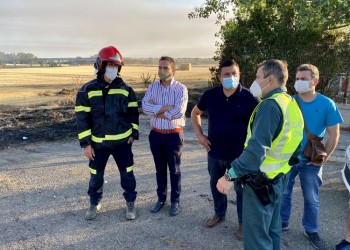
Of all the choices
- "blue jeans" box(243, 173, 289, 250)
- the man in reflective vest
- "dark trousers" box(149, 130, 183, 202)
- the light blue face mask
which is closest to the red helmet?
"dark trousers" box(149, 130, 183, 202)

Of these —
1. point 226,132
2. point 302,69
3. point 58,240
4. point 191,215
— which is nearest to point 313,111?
point 302,69

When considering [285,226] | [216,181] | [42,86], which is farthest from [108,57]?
[42,86]

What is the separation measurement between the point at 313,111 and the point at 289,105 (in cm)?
113

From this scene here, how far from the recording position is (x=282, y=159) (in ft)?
8.46

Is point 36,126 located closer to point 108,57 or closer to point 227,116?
point 108,57

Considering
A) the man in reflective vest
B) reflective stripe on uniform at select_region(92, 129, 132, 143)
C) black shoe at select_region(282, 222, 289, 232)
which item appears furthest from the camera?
reflective stripe on uniform at select_region(92, 129, 132, 143)

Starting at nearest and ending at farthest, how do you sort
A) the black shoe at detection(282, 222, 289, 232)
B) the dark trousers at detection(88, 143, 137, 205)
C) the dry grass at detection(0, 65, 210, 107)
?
the black shoe at detection(282, 222, 289, 232), the dark trousers at detection(88, 143, 137, 205), the dry grass at detection(0, 65, 210, 107)

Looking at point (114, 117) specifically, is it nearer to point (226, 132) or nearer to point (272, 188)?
point (226, 132)

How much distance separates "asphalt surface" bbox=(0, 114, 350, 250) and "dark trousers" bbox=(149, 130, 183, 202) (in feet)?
1.13

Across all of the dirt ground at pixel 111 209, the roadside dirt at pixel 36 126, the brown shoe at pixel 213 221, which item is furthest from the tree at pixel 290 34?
the brown shoe at pixel 213 221

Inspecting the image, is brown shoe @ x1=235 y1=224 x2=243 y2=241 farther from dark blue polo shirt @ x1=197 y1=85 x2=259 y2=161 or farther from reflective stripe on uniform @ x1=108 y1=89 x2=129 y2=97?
reflective stripe on uniform @ x1=108 y1=89 x2=129 y2=97

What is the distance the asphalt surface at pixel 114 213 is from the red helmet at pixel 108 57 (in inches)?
77.0

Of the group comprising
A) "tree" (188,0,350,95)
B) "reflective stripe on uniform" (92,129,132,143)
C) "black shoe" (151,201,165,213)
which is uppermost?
"tree" (188,0,350,95)

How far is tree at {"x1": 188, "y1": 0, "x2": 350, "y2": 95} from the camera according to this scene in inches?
342
